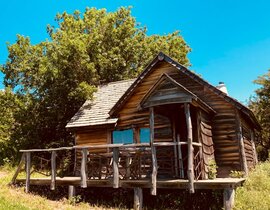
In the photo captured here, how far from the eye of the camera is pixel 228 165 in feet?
50.2

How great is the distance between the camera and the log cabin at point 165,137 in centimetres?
1273

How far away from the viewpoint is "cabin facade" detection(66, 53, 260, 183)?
1320 centimetres

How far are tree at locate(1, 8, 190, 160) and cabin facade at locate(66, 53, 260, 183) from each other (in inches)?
158

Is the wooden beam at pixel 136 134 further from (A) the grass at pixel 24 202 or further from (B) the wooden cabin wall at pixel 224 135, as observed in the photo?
(A) the grass at pixel 24 202

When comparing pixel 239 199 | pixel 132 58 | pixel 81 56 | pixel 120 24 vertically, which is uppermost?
pixel 120 24

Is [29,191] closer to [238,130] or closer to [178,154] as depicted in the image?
[178,154]

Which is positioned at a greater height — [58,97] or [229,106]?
[58,97]

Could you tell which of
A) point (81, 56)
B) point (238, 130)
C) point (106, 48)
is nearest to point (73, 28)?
point (106, 48)

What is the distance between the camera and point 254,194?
11984mm

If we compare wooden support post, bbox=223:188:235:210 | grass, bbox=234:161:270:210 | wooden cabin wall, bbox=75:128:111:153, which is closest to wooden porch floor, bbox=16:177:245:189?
wooden support post, bbox=223:188:235:210

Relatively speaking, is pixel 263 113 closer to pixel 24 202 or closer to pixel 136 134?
pixel 136 134

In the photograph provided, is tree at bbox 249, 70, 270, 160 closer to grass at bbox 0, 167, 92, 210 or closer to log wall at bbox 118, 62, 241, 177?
log wall at bbox 118, 62, 241, 177

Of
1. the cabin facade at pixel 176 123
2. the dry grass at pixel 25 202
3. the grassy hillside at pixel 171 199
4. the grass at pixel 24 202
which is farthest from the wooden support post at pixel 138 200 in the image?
the grass at pixel 24 202

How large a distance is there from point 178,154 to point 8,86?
16962mm
